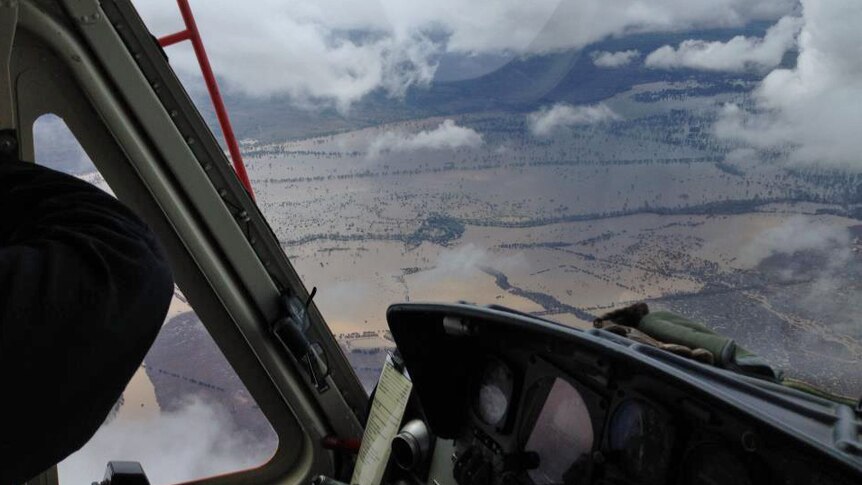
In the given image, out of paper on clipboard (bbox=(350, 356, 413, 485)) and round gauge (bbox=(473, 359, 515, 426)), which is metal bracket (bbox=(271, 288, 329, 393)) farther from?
round gauge (bbox=(473, 359, 515, 426))

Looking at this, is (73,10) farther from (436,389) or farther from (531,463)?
(531,463)

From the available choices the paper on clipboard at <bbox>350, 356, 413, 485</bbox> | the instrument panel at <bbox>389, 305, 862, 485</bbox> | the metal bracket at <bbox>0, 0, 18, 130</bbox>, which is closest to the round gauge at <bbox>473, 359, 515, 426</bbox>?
the instrument panel at <bbox>389, 305, 862, 485</bbox>

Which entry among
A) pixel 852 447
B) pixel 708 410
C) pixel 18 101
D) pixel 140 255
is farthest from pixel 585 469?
pixel 18 101

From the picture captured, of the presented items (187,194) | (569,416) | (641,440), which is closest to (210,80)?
(187,194)

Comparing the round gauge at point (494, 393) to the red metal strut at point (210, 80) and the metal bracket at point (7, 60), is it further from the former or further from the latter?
the metal bracket at point (7, 60)

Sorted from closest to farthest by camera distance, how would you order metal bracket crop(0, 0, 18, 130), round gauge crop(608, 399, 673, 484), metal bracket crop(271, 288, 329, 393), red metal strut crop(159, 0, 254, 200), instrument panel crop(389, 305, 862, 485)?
instrument panel crop(389, 305, 862, 485) → round gauge crop(608, 399, 673, 484) → metal bracket crop(0, 0, 18, 130) → red metal strut crop(159, 0, 254, 200) → metal bracket crop(271, 288, 329, 393)
